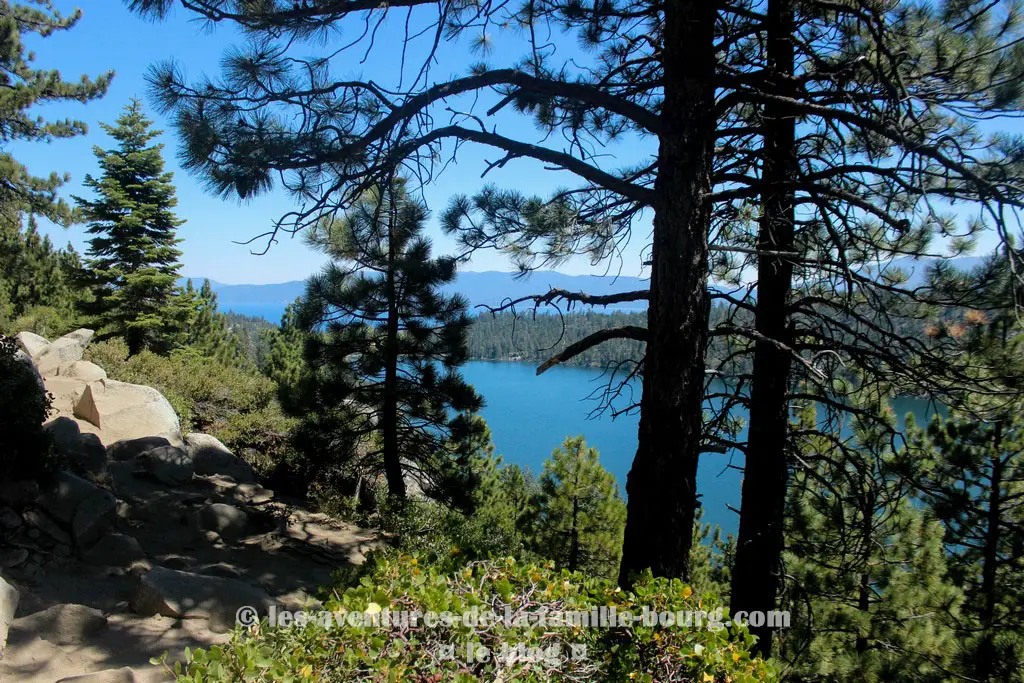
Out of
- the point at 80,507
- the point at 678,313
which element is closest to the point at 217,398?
the point at 80,507

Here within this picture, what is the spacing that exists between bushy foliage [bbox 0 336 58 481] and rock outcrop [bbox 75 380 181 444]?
3239 mm

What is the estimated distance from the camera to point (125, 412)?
8.45 metres

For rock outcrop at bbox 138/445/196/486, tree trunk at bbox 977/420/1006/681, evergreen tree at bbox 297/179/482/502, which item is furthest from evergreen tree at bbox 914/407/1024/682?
rock outcrop at bbox 138/445/196/486

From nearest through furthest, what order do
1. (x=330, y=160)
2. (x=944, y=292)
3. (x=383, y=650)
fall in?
(x=383, y=650)
(x=330, y=160)
(x=944, y=292)

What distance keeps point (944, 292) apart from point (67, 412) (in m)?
10.8

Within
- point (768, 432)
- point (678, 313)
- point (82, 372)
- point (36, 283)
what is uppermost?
point (36, 283)

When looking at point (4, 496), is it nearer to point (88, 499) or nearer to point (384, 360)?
point (88, 499)

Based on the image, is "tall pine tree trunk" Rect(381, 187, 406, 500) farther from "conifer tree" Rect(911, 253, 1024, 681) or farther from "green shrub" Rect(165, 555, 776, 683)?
"conifer tree" Rect(911, 253, 1024, 681)

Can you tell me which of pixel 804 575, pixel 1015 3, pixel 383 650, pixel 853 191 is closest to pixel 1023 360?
pixel 853 191

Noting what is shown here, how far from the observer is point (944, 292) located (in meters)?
4.25

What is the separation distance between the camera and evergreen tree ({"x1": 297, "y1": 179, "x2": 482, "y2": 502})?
293 inches

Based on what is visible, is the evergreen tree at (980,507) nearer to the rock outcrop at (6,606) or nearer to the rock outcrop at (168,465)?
the rock outcrop at (6,606)

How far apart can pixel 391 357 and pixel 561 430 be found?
81.3 feet

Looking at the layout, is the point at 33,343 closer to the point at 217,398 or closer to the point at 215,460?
the point at 217,398
